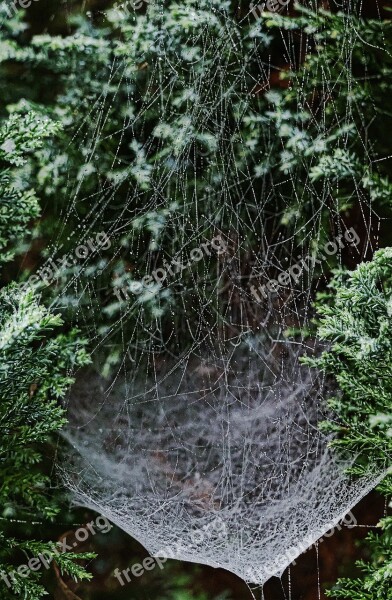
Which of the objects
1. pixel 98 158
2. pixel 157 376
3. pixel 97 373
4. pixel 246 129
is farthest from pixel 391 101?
pixel 97 373

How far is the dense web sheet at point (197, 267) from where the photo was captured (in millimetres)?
1879

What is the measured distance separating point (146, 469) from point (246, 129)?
108 centimetres

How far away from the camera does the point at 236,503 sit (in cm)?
182

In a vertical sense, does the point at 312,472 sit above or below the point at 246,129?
below

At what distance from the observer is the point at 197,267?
1914 mm

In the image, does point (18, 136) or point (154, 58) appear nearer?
point (18, 136)

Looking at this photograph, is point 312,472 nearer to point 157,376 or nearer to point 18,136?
point 157,376

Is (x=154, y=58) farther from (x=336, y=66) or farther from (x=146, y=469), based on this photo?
(x=146, y=469)

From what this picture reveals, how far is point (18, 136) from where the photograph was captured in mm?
1444

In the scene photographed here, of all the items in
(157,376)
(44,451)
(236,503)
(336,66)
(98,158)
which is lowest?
(236,503)

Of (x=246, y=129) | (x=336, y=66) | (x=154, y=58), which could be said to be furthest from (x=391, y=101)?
(x=154, y=58)

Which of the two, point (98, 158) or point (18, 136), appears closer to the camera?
point (18, 136)

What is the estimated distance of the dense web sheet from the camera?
6.16 ft

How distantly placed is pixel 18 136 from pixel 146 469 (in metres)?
1.03
